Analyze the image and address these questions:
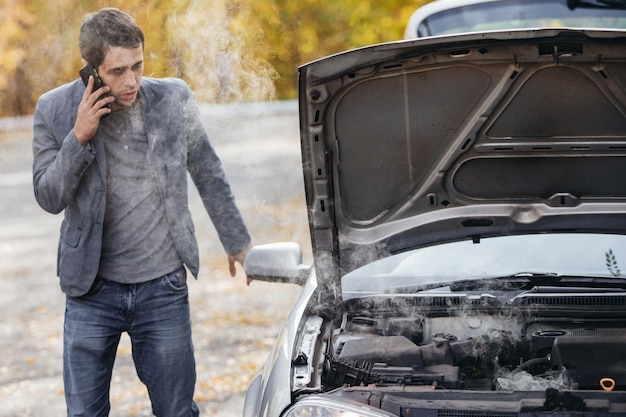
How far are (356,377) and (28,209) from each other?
12569 millimetres

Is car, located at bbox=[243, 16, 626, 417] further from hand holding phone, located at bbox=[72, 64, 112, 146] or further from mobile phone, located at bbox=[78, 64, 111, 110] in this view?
mobile phone, located at bbox=[78, 64, 111, 110]

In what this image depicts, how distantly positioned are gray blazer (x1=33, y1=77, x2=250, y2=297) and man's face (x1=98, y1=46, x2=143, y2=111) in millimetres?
144

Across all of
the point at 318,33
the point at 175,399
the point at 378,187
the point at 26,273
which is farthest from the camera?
the point at 26,273

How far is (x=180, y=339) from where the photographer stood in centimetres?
393

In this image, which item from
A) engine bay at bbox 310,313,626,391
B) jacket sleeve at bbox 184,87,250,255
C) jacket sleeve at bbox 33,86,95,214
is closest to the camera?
engine bay at bbox 310,313,626,391

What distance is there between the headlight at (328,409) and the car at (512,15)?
460 cm

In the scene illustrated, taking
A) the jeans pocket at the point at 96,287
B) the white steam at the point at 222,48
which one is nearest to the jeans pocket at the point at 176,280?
the jeans pocket at the point at 96,287

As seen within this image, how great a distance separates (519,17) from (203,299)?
4.07 m

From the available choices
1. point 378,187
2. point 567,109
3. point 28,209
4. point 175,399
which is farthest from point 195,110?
point 28,209

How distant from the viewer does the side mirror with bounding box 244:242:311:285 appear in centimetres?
371

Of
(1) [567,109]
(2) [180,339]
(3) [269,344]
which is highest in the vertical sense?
(1) [567,109]

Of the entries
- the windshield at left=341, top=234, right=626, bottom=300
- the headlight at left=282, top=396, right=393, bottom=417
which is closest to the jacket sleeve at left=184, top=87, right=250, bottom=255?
the windshield at left=341, top=234, right=626, bottom=300

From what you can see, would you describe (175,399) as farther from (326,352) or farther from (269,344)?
(269,344)

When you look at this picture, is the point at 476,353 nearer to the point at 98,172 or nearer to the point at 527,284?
the point at 527,284
